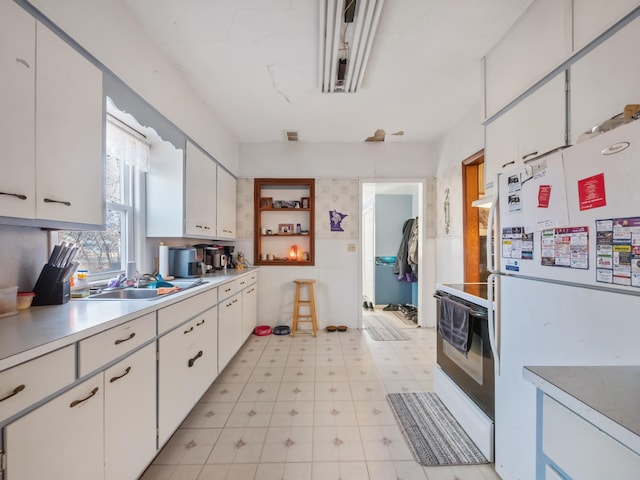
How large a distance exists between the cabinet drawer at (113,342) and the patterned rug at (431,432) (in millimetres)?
1645

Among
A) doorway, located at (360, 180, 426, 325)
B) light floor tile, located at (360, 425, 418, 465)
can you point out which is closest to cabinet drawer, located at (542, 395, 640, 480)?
light floor tile, located at (360, 425, 418, 465)

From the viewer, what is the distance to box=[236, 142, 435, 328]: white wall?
388cm

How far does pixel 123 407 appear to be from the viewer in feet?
3.86

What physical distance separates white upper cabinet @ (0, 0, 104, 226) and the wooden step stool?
8.48ft

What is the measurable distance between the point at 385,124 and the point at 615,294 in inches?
115

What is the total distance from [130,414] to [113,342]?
1.23 ft

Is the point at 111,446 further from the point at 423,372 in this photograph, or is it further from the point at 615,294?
the point at 423,372

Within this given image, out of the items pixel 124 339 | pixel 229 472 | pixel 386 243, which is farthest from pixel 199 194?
pixel 386 243

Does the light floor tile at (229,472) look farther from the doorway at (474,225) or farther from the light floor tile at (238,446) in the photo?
the doorway at (474,225)

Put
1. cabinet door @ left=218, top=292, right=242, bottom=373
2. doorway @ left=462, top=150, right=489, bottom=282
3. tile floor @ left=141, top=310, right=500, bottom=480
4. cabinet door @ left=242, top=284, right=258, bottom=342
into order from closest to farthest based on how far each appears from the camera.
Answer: tile floor @ left=141, top=310, right=500, bottom=480 → cabinet door @ left=218, top=292, right=242, bottom=373 → doorway @ left=462, top=150, right=489, bottom=282 → cabinet door @ left=242, top=284, right=258, bottom=342

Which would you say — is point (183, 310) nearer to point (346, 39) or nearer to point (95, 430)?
point (95, 430)

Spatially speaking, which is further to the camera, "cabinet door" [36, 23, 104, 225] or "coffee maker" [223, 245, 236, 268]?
"coffee maker" [223, 245, 236, 268]

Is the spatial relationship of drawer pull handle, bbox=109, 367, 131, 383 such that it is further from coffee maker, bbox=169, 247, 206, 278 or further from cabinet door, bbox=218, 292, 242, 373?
coffee maker, bbox=169, 247, 206, 278

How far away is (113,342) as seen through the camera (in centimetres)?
112
